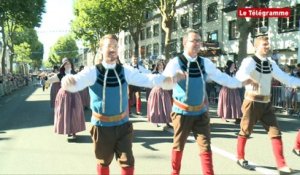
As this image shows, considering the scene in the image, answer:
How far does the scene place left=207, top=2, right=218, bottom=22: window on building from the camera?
37.2 metres

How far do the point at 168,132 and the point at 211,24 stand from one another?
92.0 ft

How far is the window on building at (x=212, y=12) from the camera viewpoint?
37.2 metres

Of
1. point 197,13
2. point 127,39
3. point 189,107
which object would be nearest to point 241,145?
point 189,107

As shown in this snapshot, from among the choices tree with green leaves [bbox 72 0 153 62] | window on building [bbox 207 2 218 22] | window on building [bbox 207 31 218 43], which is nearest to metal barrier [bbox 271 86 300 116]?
tree with green leaves [bbox 72 0 153 62]

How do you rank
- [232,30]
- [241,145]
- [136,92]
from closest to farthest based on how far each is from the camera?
[241,145]
[136,92]
[232,30]

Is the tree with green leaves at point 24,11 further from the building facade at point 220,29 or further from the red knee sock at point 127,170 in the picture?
the red knee sock at point 127,170

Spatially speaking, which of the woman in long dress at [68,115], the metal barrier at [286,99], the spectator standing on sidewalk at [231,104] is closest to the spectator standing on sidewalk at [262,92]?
the woman in long dress at [68,115]

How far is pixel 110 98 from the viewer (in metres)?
4.88

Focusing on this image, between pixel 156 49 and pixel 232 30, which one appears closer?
pixel 232 30

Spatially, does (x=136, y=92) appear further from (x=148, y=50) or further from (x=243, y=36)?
(x=148, y=50)

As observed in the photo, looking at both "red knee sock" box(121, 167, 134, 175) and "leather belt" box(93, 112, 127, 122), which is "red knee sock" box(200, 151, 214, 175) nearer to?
"red knee sock" box(121, 167, 134, 175)

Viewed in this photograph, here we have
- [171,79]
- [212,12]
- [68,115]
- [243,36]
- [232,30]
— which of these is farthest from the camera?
[212,12]

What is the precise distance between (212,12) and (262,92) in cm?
3208

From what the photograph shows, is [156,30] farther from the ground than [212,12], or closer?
closer
